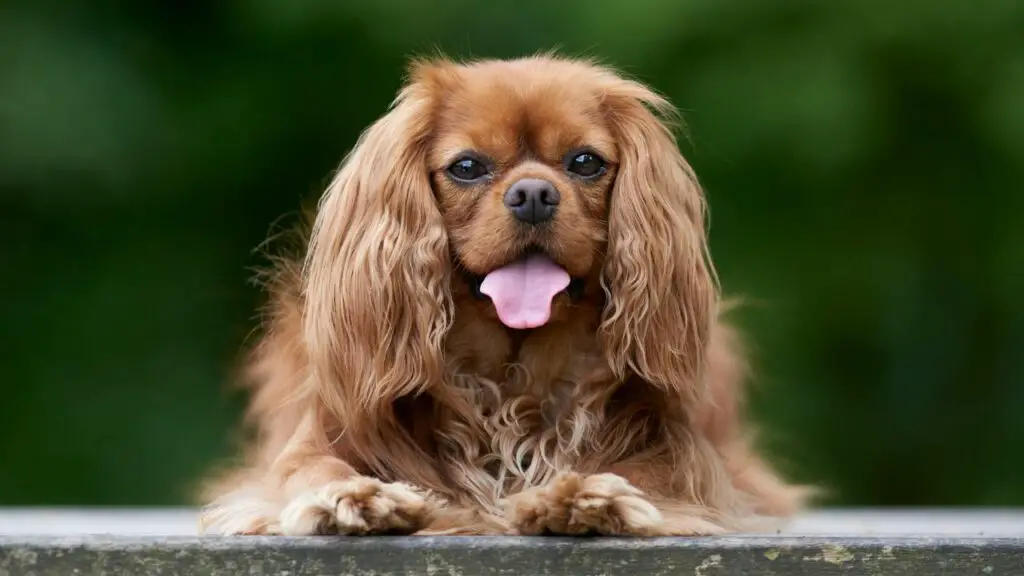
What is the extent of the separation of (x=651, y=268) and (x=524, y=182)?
0.44 meters

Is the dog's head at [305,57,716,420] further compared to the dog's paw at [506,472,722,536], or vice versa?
the dog's head at [305,57,716,420]

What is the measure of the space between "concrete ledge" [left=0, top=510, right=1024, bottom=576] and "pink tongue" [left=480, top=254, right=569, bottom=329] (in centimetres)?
61

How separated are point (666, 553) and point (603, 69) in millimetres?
1496

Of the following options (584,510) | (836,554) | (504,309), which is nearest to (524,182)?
(504,309)

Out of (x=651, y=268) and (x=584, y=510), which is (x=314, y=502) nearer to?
(x=584, y=510)

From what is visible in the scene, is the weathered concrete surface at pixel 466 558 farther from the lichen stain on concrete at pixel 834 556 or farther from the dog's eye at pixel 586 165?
the dog's eye at pixel 586 165

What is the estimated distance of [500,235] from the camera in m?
3.87

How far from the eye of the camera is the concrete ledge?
11.4ft

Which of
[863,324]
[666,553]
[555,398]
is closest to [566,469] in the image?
[555,398]

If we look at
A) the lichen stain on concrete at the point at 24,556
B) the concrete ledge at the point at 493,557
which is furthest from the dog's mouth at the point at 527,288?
the lichen stain on concrete at the point at 24,556

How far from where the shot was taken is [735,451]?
4848 mm

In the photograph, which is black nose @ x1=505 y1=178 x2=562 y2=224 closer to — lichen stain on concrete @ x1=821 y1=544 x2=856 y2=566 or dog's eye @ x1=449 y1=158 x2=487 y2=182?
dog's eye @ x1=449 y1=158 x2=487 y2=182

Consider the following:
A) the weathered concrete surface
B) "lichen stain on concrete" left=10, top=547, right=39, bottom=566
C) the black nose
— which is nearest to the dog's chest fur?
the black nose

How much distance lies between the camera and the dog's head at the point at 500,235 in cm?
392
